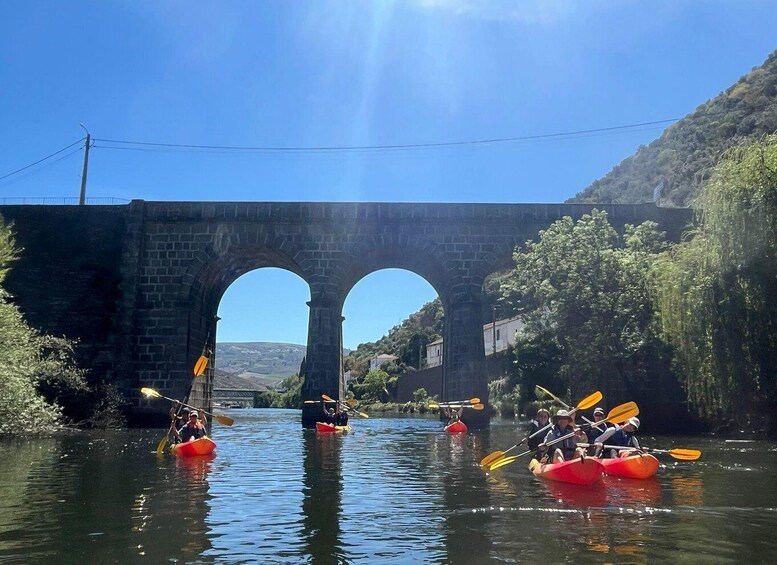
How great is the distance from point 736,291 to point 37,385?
71.9ft

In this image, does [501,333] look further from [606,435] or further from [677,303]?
[606,435]

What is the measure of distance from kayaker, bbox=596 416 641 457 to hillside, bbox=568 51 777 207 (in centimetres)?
4271

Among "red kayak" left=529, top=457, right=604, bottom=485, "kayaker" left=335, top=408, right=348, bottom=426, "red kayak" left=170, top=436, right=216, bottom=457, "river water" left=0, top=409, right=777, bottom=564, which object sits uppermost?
"kayaker" left=335, top=408, right=348, bottom=426

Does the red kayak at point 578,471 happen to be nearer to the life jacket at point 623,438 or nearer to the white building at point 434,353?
the life jacket at point 623,438

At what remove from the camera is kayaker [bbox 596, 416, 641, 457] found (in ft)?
43.4

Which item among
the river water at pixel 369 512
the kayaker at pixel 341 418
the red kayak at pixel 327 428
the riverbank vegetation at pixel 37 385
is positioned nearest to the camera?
the river water at pixel 369 512

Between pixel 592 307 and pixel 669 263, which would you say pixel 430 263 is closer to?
pixel 592 307

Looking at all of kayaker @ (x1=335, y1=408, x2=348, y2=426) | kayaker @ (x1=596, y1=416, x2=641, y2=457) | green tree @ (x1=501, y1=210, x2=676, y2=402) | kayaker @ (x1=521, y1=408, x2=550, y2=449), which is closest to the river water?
kayaker @ (x1=521, y1=408, x2=550, y2=449)

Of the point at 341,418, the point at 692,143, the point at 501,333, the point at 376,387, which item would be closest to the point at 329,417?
the point at 341,418

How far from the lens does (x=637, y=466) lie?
1241cm

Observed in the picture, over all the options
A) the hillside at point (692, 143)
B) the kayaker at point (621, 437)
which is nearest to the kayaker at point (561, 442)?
the kayaker at point (621, 437)

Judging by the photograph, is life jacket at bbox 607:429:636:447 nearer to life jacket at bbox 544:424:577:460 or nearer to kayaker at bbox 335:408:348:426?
life jacket at bbox 544:424:577:460

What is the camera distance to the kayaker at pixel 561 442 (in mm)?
12469

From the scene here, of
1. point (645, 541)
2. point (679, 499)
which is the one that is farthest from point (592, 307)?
point (645, 541)
